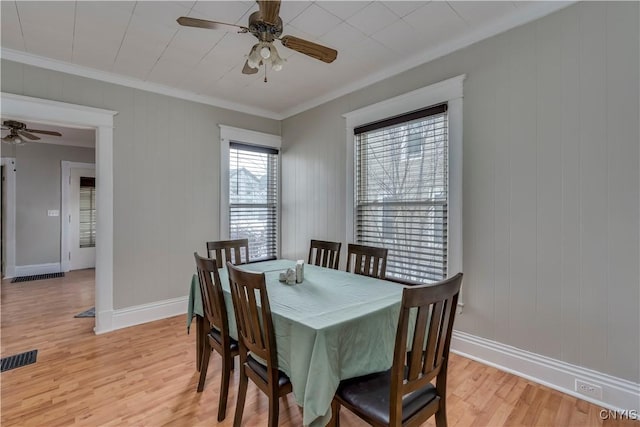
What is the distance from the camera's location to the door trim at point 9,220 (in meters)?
5.59

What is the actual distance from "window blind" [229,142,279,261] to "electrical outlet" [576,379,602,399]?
364 centimetres

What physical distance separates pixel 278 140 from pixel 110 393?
360cm

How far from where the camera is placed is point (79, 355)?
272 cm

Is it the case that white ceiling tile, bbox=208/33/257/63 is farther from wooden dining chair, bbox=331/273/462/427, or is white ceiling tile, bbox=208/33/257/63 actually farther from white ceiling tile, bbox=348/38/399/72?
wooden dining chair, bbox=331/273/462/427

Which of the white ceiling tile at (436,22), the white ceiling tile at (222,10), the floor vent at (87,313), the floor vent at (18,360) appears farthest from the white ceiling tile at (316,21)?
the floor vent at (87,313)

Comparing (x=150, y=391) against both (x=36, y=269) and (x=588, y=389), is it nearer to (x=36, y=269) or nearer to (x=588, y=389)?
(x=588, y=389)

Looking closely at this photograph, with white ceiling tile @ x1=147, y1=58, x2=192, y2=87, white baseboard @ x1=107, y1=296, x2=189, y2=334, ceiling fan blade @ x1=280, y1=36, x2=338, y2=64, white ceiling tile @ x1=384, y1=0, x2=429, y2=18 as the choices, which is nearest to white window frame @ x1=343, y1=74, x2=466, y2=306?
white ceiling tile @ x1=384, y1=0, x2=429, y2=18

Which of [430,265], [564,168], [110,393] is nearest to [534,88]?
[564,168]

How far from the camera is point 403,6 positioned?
2205mm

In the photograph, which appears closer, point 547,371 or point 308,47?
point 308,47

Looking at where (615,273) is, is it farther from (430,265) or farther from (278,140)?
(278,140)

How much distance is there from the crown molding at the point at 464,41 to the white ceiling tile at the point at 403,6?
616 millimetres

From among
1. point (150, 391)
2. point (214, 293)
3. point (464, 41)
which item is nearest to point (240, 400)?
point (214, 293)

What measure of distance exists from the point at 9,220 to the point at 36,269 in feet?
3.40
